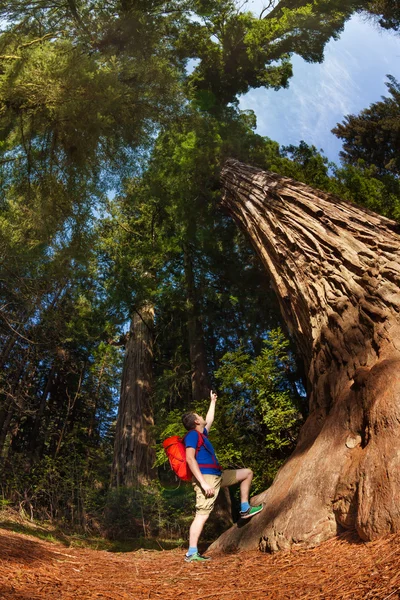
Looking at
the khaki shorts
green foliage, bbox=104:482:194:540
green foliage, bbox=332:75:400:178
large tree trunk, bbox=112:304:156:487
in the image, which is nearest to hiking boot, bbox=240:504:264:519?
the khaki shorts

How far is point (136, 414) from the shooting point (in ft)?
40.3

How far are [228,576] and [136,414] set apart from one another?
9.25 m

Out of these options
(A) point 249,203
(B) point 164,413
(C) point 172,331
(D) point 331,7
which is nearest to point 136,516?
(B) point 164,413

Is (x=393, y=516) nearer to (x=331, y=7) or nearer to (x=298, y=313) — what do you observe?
(x=298, y=313)

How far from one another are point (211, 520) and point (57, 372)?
7.47 m

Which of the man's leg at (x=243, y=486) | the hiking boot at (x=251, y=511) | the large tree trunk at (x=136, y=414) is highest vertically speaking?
the large tree trunk at (x=136, y=414)

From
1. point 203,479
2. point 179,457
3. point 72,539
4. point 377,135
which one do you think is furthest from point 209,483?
point 377,135

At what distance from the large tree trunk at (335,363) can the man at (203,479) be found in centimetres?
22

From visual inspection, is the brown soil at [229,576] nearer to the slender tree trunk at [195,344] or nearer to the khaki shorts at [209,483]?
the khaki shorts at [209,483]

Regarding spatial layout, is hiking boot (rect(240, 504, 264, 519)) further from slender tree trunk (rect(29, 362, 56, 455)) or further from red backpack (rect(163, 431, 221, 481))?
slender tree trunk (rect(29, 362, 56, 455))

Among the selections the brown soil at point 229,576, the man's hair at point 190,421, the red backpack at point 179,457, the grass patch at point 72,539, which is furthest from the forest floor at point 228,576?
the grass patch at point 72,539

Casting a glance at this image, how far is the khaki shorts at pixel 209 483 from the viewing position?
4297 millimetres

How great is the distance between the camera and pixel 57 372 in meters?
15.0

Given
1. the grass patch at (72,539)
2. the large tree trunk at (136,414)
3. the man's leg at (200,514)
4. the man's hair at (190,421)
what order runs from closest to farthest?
the man's leg at (200,514), the man's hair at (190,421), the grass patch at (72,539), the large tree trunk at (136,414)
